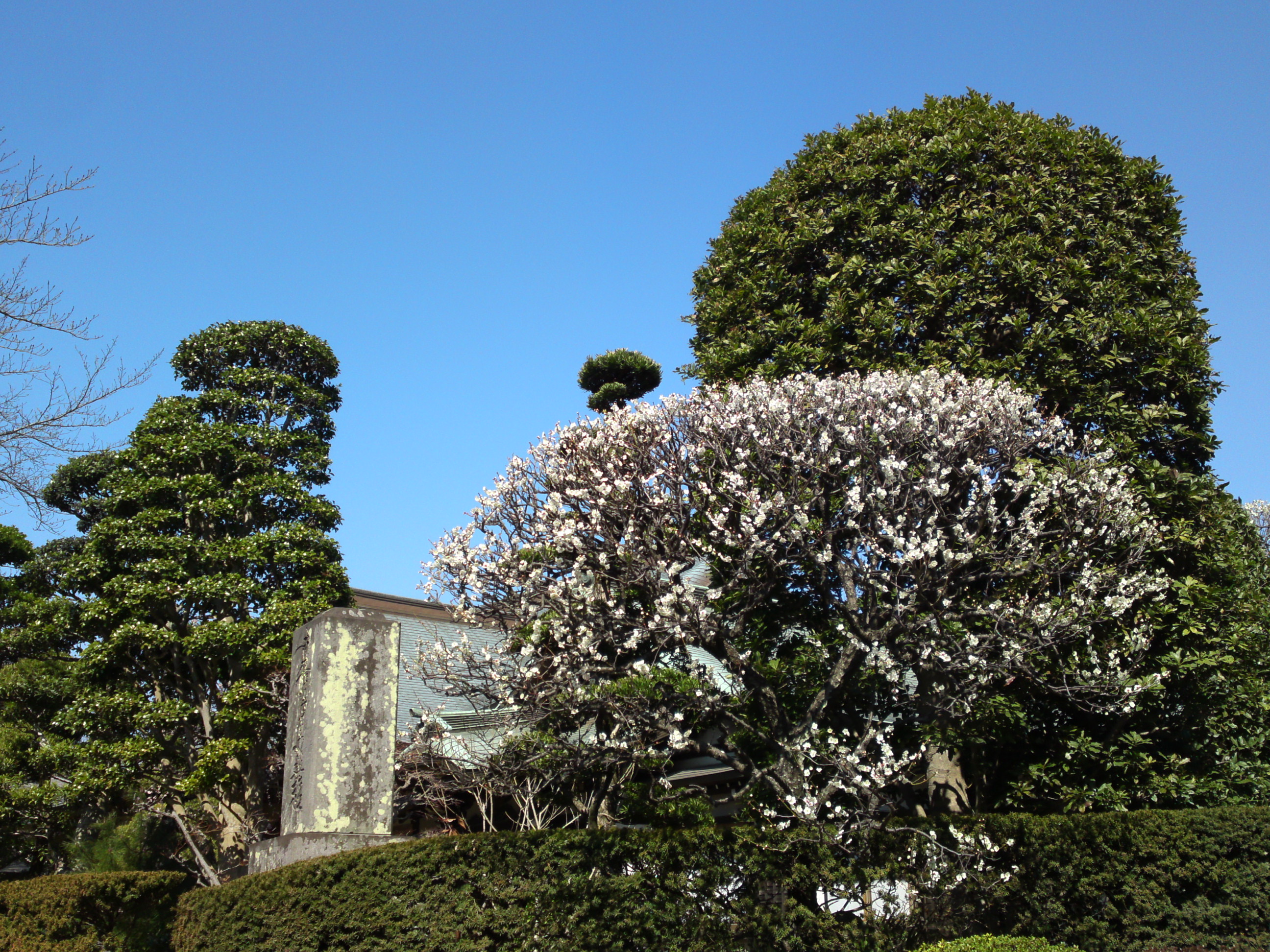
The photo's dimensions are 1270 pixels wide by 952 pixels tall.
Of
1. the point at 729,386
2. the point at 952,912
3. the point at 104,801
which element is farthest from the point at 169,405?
the point at 952,912

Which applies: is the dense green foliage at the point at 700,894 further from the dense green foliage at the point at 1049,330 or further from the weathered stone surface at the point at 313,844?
the dense green foliage at the point at 1049,330

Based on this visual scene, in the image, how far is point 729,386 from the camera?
31.2 ft

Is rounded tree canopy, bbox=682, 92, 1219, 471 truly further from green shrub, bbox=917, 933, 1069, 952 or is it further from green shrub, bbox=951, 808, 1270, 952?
green shrub, bbox=917, 933, 1069, 952

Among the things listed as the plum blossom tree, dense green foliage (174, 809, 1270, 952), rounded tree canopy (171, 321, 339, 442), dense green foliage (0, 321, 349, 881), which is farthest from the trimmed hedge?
rounded tree canopy (171, 321, 339, 442)

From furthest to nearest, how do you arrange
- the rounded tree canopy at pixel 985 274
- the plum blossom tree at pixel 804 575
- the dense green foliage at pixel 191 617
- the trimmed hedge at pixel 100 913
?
1. the dense green foliage at pixel 191 617
2. the rounded tree canopy at pixel 985 274
3. the trimmed hedge at pixel 100 913
4. the plum blossom tree at pixel 804 575

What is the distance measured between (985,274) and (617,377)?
15.6 metres

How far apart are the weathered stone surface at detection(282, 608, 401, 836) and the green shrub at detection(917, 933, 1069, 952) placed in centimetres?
498

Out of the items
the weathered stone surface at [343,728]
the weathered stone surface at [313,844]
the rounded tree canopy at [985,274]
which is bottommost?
the weathered stone surface at [313,844]

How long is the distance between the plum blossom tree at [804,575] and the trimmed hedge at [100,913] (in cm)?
456

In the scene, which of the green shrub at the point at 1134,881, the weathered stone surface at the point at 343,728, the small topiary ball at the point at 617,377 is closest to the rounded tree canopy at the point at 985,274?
the green shrub at the point at 1134,881

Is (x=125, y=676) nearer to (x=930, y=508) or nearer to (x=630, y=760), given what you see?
(x=630, y=760)

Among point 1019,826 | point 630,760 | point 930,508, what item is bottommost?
point 1019,826

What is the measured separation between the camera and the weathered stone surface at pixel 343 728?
767 cm

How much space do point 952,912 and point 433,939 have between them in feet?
14.8
